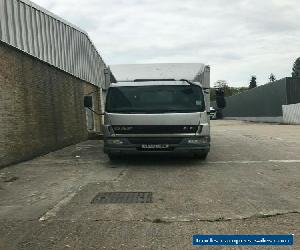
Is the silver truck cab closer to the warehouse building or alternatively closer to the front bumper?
the front bumper

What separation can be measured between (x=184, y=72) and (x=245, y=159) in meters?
2.99

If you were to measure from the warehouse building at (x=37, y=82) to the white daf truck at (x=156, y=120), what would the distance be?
1.64 metres

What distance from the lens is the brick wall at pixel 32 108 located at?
1255 cm

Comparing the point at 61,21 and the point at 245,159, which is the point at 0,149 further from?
A: the point at 61,21

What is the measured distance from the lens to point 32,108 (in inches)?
578

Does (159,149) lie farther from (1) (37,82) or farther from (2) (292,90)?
(2) (292,90)

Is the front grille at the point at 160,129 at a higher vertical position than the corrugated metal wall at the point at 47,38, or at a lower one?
lower

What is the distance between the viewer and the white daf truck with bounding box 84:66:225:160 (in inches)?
469

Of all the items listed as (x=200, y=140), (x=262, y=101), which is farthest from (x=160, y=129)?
(x=262, y=101)

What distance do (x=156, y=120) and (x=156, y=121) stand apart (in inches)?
1.0

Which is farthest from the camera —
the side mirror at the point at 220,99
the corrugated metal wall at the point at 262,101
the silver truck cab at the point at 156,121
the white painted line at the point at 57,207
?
the corrugated metal wall at the point at 262,101

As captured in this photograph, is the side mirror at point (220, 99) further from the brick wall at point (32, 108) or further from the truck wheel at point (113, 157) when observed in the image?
the brick wall at point (32, 108)

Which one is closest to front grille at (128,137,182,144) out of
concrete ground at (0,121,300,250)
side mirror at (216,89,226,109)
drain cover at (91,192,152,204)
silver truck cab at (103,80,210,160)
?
silver truck cab at (103,80,210,160)

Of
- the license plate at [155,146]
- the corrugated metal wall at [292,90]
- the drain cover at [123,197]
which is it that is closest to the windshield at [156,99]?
the license plate at [155,146]
